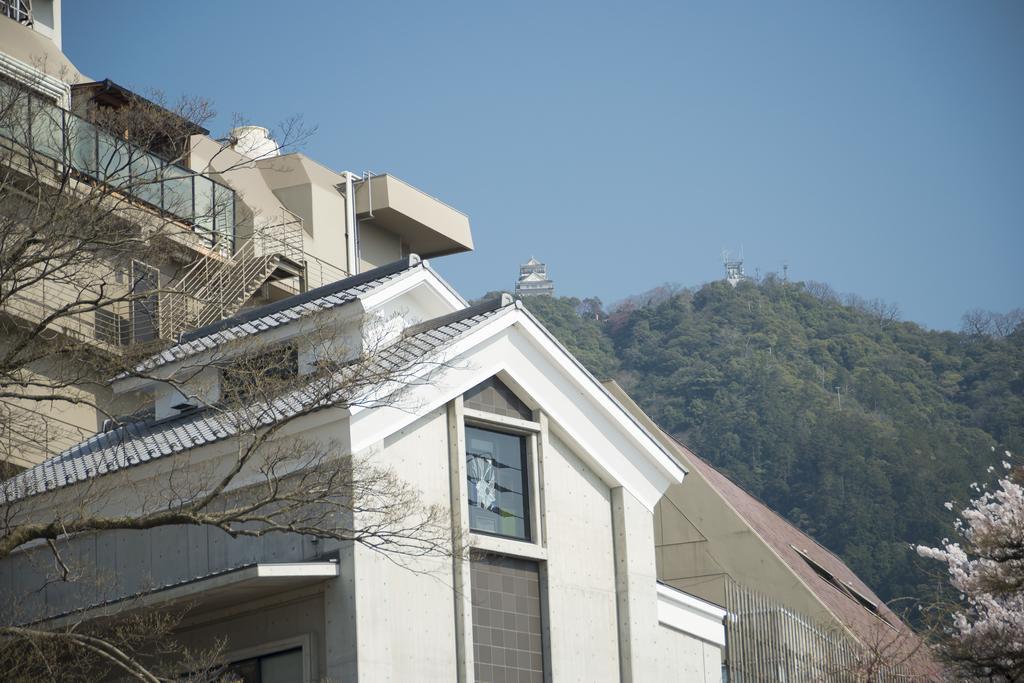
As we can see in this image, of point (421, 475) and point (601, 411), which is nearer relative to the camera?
point (421, 475)

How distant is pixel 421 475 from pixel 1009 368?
5876 cm

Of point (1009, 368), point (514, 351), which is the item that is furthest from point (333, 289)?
point (1009, 368)

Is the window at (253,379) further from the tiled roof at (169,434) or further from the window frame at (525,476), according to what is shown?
the window frame at (525,476)

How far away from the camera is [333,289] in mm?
25391

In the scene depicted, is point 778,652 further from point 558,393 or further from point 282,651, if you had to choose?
point 282,651

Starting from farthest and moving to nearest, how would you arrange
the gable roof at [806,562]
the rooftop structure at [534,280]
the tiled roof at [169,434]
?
the rooftop structure at [534,280]
the gable roof at [806,562]
the tiled roof at [169,434]

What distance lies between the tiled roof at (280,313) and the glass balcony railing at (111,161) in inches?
60.9

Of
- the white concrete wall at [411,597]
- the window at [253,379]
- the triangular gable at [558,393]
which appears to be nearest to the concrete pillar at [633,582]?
the triangular gable at [558,393]

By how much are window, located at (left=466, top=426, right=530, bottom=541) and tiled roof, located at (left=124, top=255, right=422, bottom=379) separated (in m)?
2.94

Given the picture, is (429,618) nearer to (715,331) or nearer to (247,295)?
(247,295)

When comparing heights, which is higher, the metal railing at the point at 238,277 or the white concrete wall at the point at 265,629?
the metal railing at the point at 238,277

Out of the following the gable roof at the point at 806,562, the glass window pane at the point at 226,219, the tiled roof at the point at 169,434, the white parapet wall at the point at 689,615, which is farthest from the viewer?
the glass window pane at the point at 226,219

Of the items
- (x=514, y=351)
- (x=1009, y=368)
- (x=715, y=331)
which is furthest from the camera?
(x=715, y=331)

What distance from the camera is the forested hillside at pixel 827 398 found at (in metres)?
56.7
